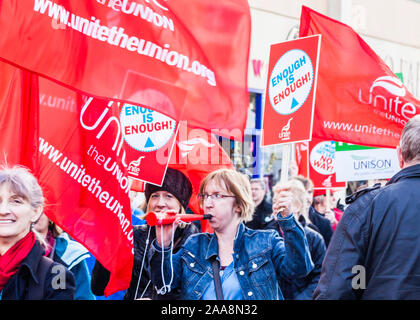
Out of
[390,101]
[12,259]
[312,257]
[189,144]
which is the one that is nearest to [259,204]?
[390,101]

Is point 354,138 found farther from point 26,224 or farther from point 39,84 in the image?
point 26,224

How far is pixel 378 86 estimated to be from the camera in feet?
22.3

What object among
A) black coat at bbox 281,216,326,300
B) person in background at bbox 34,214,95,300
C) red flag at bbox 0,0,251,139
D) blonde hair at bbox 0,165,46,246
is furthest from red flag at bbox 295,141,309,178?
blonde hair at bbox 0,165,46,246

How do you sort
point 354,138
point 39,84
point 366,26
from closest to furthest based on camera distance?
point 39,84 → point 354,138 → point 366,26

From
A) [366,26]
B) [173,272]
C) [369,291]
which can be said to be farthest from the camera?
[366,26]

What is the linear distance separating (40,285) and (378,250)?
5.02 ft

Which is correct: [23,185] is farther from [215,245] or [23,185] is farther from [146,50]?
[146,50]

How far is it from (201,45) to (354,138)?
8.11 feet

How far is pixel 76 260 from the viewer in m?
4.29

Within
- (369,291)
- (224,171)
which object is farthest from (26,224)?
(369,291)

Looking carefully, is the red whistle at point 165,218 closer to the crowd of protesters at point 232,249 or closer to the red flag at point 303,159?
the crowd of protesters at point 232,249

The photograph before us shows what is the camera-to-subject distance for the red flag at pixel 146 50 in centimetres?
396

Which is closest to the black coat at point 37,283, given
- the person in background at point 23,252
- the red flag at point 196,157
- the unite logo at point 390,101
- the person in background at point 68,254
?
the person in background at point 23,252

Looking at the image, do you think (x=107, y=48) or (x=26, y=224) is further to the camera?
(x=107, y=48)
